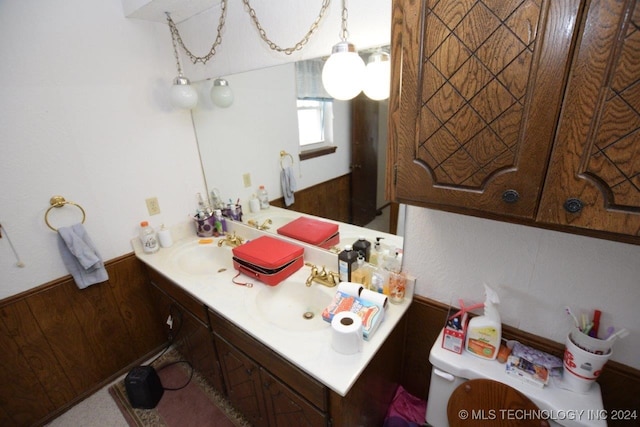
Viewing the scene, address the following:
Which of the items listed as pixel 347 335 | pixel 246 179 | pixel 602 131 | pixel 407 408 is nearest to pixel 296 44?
pixel 246 179

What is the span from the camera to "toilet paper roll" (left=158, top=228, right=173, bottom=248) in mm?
1708

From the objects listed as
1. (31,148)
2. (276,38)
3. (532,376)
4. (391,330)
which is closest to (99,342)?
(31,148)

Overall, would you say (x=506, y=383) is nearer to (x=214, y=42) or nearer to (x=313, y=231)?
(x=313, y=231)

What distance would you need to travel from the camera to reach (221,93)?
1.55m

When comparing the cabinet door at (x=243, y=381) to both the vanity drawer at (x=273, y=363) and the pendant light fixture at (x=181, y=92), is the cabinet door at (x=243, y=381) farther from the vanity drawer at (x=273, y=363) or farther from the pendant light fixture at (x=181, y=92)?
the pendant light fixture at (x=181, y=92)

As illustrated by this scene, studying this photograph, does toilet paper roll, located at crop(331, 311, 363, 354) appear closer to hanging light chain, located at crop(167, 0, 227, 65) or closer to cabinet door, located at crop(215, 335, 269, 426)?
cabinet door, located at crop(215, 335, 269, 426)

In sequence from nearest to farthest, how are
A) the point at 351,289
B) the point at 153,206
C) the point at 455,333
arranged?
the point at 455,333, the point at 351,289, the point at 153,206

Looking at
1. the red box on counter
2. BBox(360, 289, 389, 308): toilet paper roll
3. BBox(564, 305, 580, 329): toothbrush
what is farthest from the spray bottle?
the red box on counter

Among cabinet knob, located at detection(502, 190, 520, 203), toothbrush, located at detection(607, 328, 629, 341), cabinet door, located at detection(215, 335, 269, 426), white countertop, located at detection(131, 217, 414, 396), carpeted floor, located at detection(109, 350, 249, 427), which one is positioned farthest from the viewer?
carpeted floor, located at detection(109, 350, 249, 427)

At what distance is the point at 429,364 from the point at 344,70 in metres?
1.31

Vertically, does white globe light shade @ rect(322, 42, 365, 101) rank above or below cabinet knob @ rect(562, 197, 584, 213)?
above

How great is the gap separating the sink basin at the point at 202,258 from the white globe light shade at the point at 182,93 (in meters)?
0.88

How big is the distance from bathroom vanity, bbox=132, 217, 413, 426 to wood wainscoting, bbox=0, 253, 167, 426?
19cm

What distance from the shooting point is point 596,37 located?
17.7 inches
